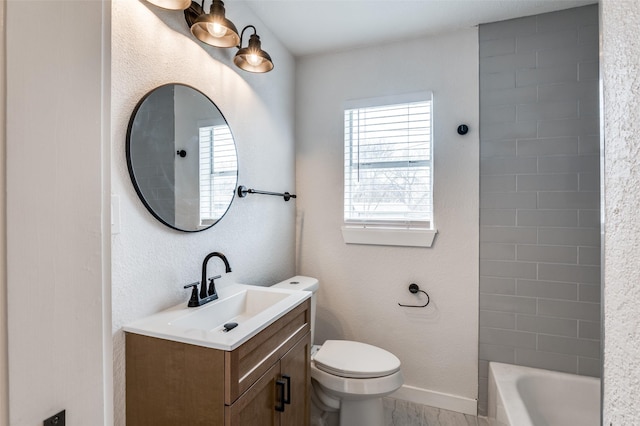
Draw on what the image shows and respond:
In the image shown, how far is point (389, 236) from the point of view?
7.13 feet

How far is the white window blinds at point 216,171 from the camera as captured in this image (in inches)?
60.1

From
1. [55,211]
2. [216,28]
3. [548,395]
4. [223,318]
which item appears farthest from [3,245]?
[548,395]

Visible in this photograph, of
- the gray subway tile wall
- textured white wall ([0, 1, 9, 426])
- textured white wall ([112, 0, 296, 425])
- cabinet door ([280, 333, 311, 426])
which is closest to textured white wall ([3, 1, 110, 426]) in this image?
textured white wall ([0, 1, 9, 426])

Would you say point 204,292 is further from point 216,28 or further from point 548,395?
point 548,395

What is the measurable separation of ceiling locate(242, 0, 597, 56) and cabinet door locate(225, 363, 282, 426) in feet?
6.28

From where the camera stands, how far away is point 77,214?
0.46 metres

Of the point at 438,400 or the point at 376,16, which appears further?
the point at 438,400

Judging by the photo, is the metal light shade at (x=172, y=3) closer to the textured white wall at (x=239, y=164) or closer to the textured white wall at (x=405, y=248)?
the textured white wall at (x=239, y=164)

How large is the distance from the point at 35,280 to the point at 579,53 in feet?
8.37

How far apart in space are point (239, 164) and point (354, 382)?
132cm

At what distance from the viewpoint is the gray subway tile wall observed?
1.81 m

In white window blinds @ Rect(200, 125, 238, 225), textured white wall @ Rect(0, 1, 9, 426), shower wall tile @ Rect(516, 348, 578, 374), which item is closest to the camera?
textured white wall @ Rect(0, 1, 9, 426)

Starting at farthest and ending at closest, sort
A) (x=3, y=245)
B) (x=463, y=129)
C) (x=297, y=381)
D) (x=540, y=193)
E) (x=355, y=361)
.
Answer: (x=463, y=129) → (x=540, y=193) → (x=355, y=361) → (x=297, y=381) → (x=3, y=245)

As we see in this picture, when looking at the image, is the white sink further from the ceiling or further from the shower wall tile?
the ceiling
